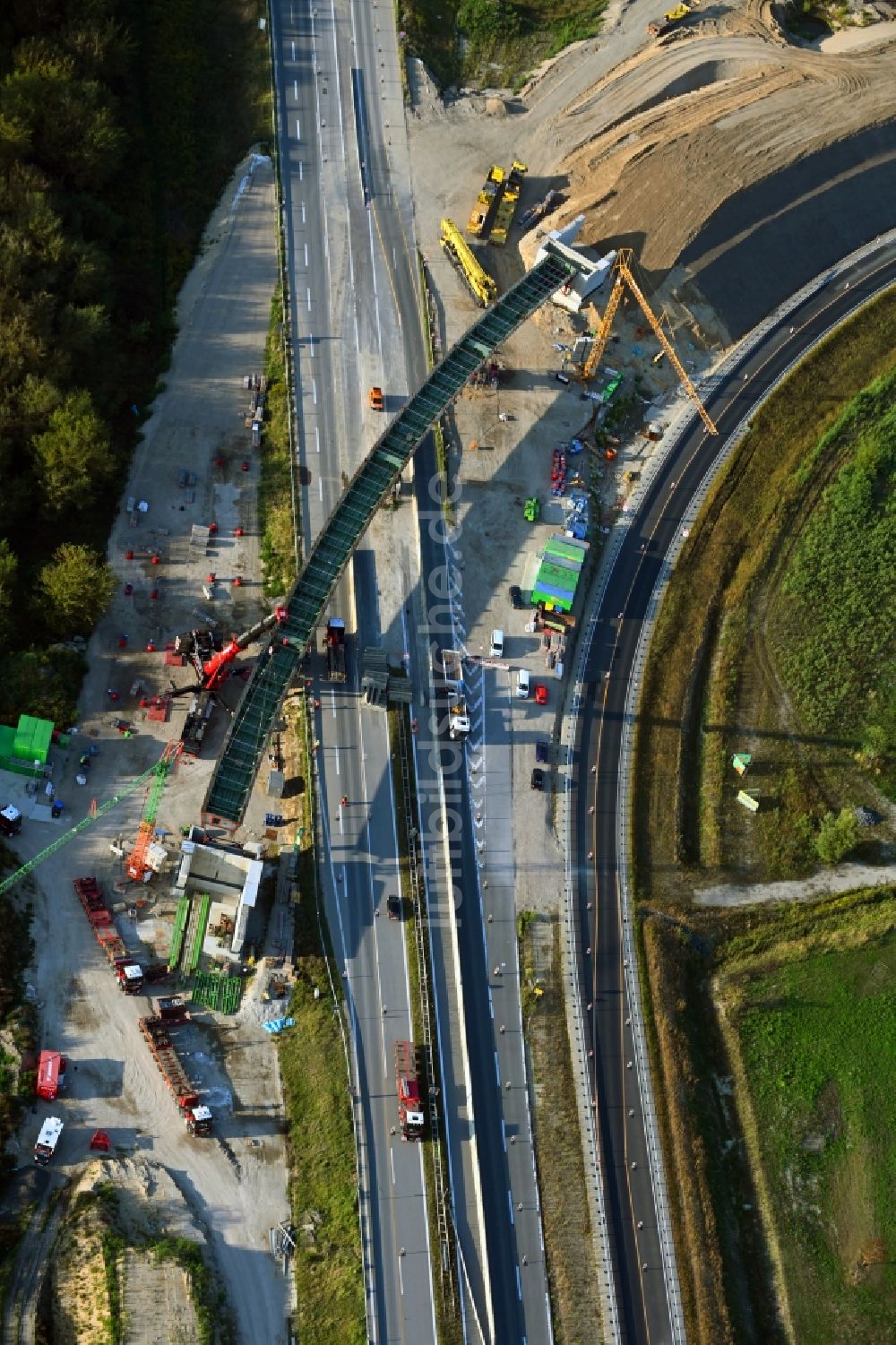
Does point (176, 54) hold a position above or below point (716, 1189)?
above

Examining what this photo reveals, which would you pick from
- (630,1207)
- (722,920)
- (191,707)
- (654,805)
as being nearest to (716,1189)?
(630,1207)

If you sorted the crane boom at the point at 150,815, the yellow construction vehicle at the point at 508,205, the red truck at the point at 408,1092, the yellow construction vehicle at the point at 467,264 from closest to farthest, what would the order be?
the red truck at the point at 408,1092
the crane boom at the point at 150,815
the yellow construction vehicle at the point at 467,264
the yellow construction vehicle at the point at 508,205

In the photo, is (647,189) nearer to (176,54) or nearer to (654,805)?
(176,54)

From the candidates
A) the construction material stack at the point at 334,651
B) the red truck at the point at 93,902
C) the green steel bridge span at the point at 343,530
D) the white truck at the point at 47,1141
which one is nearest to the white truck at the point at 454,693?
the construction material stack at the point at 334,651

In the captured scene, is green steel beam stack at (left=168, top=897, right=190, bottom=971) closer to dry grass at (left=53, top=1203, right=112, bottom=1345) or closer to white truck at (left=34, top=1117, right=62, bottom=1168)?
white truck at (left=34, top=1117, right=62, bottom=1168)

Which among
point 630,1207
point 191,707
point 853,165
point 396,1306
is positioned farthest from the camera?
point 853,165

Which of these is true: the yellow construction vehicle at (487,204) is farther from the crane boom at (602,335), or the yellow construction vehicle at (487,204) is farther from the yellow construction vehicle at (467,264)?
the crane boom at (602,335)

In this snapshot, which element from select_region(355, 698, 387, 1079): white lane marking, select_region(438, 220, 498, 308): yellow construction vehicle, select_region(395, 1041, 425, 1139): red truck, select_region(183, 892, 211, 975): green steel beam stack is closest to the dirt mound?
select_region(438, 220, 498, 308): yellow construction vehicle

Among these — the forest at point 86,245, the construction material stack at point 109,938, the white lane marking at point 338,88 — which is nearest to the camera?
the construction material stack at point 109,938
